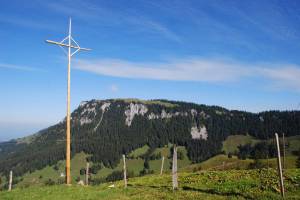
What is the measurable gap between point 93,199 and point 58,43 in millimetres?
16177

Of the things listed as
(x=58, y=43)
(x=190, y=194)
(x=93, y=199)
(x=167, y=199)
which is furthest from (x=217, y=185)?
(x=58, y=43)

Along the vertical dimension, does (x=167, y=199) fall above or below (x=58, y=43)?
below

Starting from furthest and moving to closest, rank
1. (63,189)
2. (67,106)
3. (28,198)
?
1. (67,106)
2. (63,189)
3. (28,198)

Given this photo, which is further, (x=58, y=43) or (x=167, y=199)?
(x=58, y=43)

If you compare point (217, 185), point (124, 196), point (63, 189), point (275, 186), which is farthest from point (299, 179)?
point (63, 189)

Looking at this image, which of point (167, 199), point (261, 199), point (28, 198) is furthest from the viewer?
point (28, 198)

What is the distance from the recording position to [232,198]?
2184 cm

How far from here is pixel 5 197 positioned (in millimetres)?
29625

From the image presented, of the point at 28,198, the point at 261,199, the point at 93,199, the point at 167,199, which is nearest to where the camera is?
the point at 261,199

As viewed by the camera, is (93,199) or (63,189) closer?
(93,199)

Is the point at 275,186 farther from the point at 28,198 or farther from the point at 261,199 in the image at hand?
the point at 28,198

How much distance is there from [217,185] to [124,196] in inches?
292

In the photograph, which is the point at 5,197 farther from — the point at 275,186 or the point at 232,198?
the point at 275,186

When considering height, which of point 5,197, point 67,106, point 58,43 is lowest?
point 5,197
